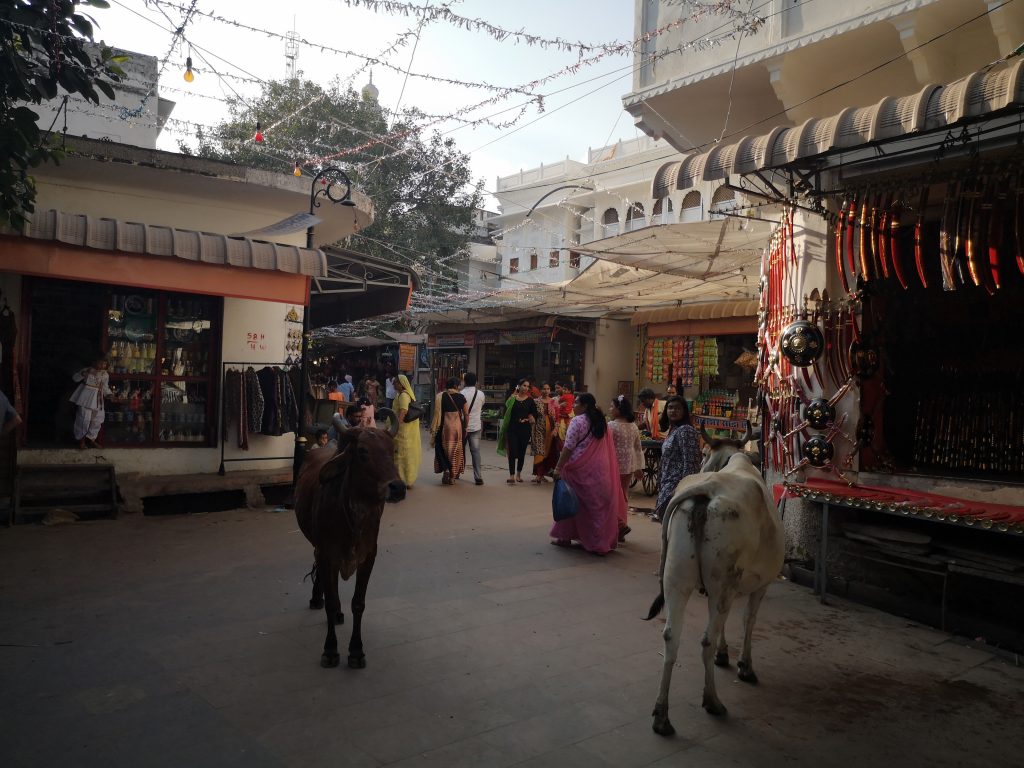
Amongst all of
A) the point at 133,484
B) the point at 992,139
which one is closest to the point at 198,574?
the point at 133,484

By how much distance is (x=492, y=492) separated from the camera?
37.7 ft

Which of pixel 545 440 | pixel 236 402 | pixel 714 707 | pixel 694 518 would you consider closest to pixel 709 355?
pixel 545 440

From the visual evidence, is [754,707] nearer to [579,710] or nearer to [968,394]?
[579,710]

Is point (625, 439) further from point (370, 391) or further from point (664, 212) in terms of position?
point (664, 212)

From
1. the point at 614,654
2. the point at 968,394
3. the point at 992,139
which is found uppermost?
the point at 992,139

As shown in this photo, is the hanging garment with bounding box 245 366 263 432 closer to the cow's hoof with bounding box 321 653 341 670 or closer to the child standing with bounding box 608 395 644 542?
the child standing with bounding box 608 395 644 542

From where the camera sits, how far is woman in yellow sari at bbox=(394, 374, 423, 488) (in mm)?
10891

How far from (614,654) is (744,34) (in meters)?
6.57

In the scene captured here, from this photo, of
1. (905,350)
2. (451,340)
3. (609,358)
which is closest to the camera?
(905,350)

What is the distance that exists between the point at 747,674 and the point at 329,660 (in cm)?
250

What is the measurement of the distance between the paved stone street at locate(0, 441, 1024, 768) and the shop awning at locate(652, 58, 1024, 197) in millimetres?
3469

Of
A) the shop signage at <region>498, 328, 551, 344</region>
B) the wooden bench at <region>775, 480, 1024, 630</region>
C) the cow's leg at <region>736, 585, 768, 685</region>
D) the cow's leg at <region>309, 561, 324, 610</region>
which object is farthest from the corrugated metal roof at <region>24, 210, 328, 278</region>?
the shop signage at <region>498, 328, 551, 344</region>

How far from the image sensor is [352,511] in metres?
4.62

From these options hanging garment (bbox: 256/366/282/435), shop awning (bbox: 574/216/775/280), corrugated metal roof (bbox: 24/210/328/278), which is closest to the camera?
corrugated metal roof (bbox: 24/210/328/278)
